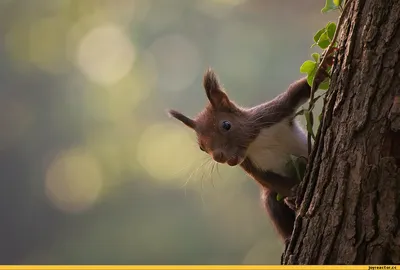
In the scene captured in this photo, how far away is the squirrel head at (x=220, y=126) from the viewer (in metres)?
2.15

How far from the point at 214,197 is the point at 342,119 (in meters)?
4.92

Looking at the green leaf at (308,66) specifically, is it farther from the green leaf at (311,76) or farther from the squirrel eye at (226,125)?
the squirrel eye at (226,125)

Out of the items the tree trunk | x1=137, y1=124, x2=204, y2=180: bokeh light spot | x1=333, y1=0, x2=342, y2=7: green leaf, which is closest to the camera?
the tree trunk

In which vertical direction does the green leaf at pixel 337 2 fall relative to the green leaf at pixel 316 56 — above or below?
above

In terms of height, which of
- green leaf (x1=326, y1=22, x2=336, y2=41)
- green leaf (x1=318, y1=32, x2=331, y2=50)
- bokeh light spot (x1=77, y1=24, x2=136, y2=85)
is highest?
green leaf (x1=326, y1=22, x2=336, y2=41)

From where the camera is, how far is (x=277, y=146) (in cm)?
215

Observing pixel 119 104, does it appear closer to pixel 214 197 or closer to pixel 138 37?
pixel 138 37

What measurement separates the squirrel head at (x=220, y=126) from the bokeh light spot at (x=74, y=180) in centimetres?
438

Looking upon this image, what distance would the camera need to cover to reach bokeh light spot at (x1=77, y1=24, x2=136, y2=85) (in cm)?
636

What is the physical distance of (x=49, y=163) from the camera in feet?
21.7

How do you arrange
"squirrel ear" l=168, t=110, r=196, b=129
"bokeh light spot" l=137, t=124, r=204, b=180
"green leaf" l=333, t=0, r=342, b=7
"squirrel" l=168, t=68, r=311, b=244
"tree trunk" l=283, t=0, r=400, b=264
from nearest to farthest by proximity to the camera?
"tree trunk" l=283, t=0, r=400, b=264
"green leaf" l=333, t=0, r=342, b=7
"squirrel" l=168, t=68, r=311, b=244
"squirrel ear" l=168, t=110, r=196, b=129
"bokeh light spot" l=137, t=124, r=204, b=180

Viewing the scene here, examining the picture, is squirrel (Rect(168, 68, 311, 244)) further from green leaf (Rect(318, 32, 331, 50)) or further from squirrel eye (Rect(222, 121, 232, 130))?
green leaf (Rect(318, 32, 331, 50))

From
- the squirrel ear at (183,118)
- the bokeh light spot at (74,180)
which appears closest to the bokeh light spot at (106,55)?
the bokeh light spot at (74,180)

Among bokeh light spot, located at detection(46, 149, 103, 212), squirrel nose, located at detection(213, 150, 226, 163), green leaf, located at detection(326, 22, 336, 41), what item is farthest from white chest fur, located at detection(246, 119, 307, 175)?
bokeh light spot, located at detection(46, 149, 103, 212)
